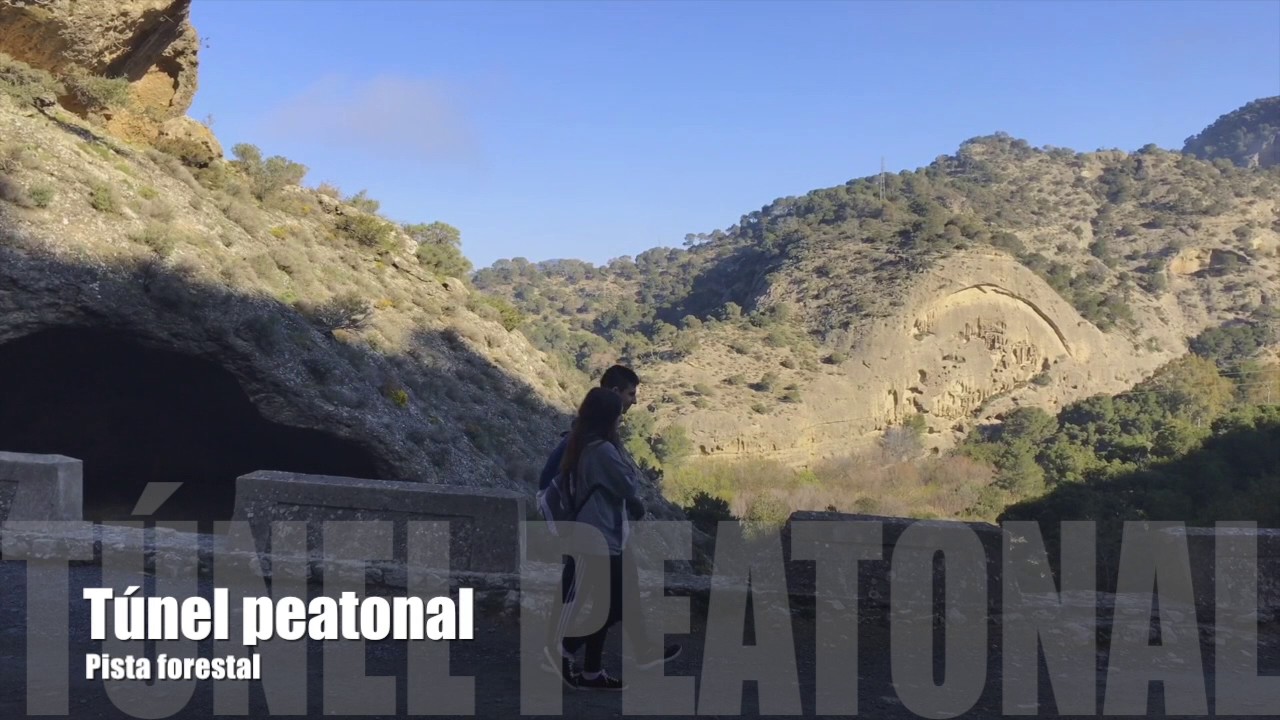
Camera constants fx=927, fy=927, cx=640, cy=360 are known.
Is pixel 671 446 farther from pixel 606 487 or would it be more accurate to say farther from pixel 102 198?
pixel 606 487

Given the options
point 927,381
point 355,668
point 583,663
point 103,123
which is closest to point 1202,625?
point 583,663

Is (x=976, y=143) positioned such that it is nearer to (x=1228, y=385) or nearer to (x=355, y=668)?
(x=1228, y=385)

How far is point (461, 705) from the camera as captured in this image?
4.44 m

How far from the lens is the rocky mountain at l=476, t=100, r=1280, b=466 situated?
5306cm

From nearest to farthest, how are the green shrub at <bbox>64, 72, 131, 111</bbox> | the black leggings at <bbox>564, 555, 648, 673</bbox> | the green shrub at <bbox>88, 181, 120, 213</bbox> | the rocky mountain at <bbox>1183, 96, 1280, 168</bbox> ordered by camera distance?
1. the black leggings at <bbox>564, 555, 648, 673</bbox>
2. the green shrub at <bbox>88, 181, 120, 213</bbox>
3. the green shrub at <bbox>64, 72, 131, 111</bbox>
4. the rocky mountain at <bbox>1183, 96, 1280, 168</bbox>

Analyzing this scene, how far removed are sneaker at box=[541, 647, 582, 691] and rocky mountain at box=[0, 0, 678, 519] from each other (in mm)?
12269

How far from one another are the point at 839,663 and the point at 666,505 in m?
20.9

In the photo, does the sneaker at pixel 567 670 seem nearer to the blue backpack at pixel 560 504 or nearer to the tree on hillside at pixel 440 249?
the blue backpack at pixel 560 504

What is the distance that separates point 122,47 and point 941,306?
47490mm

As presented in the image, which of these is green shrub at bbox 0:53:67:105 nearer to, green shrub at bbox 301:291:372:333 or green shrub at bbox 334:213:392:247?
green shrub at bbox 301:291:372:333

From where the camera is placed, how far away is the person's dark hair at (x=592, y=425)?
4406 millimetres

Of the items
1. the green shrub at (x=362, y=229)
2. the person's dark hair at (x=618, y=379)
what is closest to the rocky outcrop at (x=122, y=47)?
the green shrub at (x=362, y=229)

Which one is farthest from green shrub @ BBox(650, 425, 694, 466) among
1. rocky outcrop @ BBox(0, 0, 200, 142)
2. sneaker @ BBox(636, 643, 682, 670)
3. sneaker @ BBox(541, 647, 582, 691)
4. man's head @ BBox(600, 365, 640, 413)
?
man's head @ BBox(600, 365, 640, 413)

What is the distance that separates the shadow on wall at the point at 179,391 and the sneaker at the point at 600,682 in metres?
12.5
